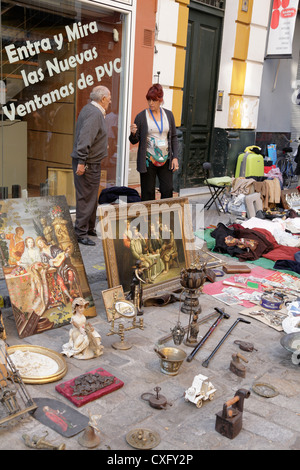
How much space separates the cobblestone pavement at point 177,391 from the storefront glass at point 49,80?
2.41 m

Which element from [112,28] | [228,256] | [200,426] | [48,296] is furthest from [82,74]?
[200,426]

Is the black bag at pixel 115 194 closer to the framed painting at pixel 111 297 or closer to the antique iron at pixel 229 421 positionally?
the framed painting at pixel 111 297

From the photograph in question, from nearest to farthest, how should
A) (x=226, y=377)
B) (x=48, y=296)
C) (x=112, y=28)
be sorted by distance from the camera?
(x=226, y=377) < (x=48, y=296) < (x=112, y=28)

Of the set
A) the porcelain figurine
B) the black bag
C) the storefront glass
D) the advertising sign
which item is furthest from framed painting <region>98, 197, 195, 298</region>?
the advertising sign

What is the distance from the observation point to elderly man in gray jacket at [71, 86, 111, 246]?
601 centimetres

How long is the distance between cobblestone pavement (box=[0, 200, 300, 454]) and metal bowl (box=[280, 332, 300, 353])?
0.46 feet

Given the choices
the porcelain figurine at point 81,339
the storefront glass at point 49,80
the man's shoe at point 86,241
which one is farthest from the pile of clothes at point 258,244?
the porcelain figurine at point 81,339

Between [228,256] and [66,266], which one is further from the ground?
[66,266]

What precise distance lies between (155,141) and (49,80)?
1739 mm

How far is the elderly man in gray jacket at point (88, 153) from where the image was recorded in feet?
19.7

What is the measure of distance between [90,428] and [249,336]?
2.10 meters

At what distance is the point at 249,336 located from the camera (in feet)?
A: 15.2

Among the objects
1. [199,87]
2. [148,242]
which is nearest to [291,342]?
[148,242]

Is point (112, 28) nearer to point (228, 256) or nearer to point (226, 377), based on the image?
point (228, 256)
